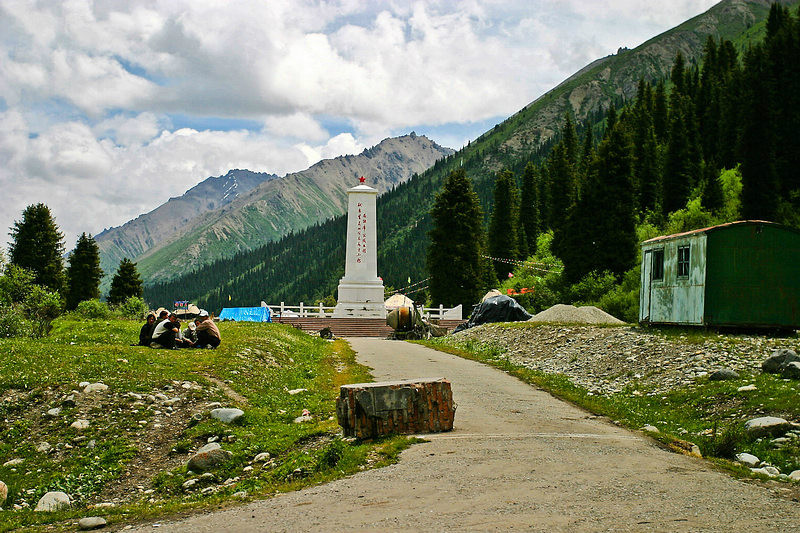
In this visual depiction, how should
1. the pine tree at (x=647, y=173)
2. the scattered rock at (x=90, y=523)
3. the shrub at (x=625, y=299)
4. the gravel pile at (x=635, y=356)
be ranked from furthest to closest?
1. the pine tree at (x=647, y=173)
2. the shrub at (x=625, y=299)
3. the gravel pile at (x=635, y=356)
4. the scattered rock at (x=90, y=523)

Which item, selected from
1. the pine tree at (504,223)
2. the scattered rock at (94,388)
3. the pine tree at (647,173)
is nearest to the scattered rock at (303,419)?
the scattered rock at (94,388)

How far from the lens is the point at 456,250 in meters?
56.0

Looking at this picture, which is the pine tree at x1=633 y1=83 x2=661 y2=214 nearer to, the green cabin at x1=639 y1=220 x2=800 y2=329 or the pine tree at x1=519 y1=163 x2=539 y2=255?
the pine tree at x1=519 y1=163 x2=539 y2=255

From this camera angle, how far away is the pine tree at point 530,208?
9794cm

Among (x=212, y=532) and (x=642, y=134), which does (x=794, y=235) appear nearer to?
(x=212, y=532)

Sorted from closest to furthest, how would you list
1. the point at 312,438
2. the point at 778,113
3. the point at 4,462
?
the point at 4,462 → the point at 312,438 → the point at 778,113

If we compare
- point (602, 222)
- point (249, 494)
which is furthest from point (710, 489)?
point (602, 222)

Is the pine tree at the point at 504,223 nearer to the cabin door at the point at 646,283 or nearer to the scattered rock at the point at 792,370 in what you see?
the cabin door at the point at 646,283

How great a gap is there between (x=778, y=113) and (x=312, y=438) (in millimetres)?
58715

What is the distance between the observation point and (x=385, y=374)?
62.5 feet

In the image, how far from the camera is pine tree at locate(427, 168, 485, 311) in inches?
2216

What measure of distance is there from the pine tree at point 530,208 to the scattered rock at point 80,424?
293 ft

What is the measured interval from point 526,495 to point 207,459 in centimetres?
500

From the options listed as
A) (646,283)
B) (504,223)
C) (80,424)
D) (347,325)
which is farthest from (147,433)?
(504,223)
